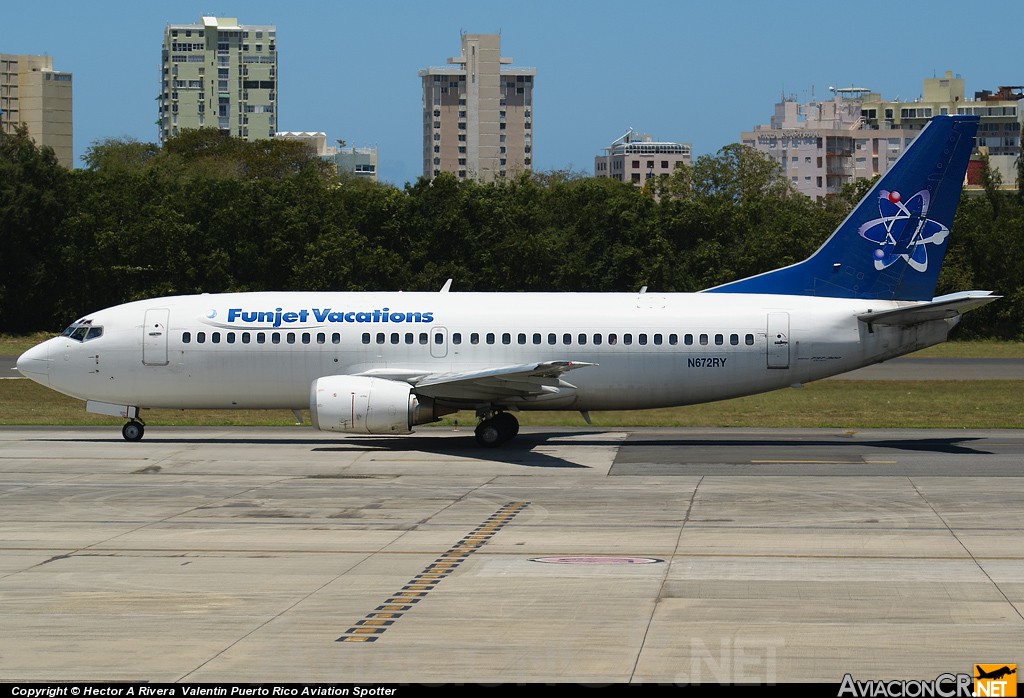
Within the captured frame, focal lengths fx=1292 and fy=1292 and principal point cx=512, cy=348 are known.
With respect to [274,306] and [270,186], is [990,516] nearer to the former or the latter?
[274,306]

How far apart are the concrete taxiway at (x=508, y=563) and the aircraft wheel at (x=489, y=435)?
0.50 metres

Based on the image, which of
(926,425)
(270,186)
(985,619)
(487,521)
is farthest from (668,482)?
(270,186)

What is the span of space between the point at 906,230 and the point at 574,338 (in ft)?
30.5

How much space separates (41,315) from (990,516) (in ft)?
221

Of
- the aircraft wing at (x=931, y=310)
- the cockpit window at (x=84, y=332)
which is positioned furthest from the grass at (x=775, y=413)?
the aircraft wing at (x=931, y=310)

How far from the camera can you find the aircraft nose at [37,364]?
34594 mm

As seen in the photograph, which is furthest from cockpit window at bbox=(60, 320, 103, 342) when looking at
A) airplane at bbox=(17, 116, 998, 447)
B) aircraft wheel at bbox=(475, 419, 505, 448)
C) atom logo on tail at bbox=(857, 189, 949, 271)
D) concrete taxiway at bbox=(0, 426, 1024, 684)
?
atom logo on tail at bbox=(857, 189, 949, 271)

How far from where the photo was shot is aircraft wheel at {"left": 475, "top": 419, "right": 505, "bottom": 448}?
111ft

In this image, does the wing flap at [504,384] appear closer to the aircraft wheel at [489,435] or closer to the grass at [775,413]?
the aircraft wheel at [489,435]

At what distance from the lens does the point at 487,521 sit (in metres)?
23.1

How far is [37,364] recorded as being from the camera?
34.6 metres

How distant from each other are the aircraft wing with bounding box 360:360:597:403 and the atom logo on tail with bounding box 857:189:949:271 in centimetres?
853

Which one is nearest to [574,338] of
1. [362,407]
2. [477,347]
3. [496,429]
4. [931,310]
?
[477,347]

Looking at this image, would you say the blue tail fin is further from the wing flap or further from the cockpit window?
the cockpit window
